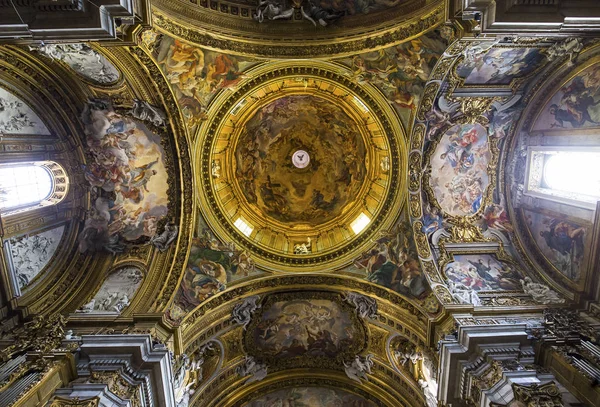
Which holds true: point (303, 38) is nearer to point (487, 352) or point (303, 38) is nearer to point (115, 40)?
point (115, 40)

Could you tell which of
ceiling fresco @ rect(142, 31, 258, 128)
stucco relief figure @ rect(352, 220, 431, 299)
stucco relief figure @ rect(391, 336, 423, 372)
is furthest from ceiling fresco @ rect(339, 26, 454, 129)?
stucco relief figure @ rect(391, 336, 423, 372)

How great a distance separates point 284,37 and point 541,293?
40.9ft

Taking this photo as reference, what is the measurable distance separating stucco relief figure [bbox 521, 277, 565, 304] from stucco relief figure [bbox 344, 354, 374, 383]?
6.31 meters

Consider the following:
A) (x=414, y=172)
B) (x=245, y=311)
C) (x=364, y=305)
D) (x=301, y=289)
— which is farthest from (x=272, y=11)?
(x=364, y=305)

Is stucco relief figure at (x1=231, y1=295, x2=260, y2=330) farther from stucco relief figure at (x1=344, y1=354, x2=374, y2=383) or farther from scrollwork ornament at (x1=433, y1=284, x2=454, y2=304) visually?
scrollwork ornament at (x1=433, y1=284, x2=454, y2=304)

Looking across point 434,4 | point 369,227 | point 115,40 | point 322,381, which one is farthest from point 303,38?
point 322,381

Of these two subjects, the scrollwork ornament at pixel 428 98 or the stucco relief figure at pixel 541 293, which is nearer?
the stucco relief figure at pixel 541 293

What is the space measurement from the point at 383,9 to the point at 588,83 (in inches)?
272

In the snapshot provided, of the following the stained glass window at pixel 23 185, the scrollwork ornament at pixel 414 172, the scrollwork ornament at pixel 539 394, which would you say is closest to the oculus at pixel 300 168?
the scrollwork ornament at pixel 414 172

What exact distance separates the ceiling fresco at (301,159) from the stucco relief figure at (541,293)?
759 centimetres

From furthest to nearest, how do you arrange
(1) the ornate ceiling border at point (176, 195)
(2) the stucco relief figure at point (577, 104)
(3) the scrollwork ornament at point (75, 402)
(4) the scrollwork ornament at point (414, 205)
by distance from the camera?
(4) the scrollwork ornament at point (414, 205), (1) the ornate ceiling border at point (176, 195), (2) the stucco relief figure at point (577, 104), (3) the scrollwork ornament at point (75, 402)

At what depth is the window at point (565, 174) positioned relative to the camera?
12.2 m

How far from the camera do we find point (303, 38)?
1337 cm

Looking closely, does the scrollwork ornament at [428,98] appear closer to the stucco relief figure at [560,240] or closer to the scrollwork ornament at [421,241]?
the scrollwork ornament at [421,241]
